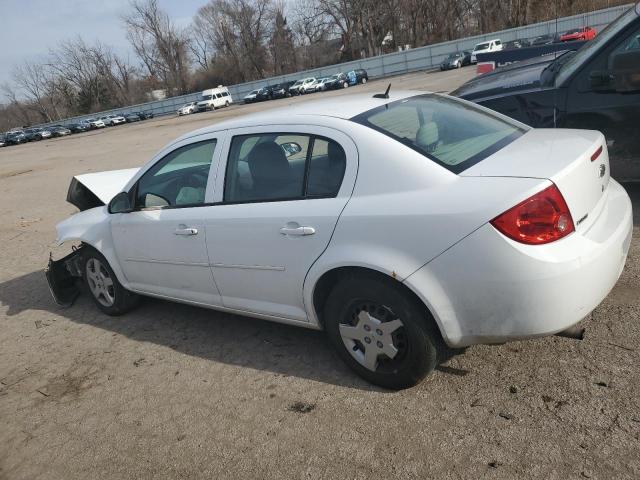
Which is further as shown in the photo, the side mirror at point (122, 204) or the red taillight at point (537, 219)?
the side mirror at point (122, 204)

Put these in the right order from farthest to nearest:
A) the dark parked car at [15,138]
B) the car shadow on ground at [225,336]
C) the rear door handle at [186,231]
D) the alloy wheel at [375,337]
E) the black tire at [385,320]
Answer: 1. the dark parked car at [15,138]
2. the rear door handle at [186,231]
3. the car shadow on ground at [225,336]
4. the alloy wheel at [375,337]
5. the black tire at [385,320]

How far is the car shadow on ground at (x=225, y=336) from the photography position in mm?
3439

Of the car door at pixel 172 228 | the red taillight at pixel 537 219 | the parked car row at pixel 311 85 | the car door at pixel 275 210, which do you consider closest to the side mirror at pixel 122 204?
the car door at pixel 172 228

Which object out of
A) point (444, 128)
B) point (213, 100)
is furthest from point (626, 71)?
point (213, 100)

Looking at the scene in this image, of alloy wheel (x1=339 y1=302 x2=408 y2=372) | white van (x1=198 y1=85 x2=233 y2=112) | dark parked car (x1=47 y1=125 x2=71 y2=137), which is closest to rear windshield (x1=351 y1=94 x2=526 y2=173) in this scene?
alloy wheel (x1=339 y1=302 x2=408 y2=372)

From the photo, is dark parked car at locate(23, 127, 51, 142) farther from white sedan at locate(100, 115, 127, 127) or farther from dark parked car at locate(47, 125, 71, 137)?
white sedan at locate(100, 115, 127, 127)

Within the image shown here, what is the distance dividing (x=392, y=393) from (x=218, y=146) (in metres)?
1.99

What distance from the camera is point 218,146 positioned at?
141 inches

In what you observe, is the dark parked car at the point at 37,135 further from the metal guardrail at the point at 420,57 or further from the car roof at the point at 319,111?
the car roof at the point at 319,111

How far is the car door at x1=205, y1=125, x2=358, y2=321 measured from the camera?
9.75 feet

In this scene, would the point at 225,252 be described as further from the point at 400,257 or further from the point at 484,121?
the point at 484,121

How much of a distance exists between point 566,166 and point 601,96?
8.29 ft

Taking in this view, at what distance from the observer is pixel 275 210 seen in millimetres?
3166

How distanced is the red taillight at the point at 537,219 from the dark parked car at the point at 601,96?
2632 millimetres
